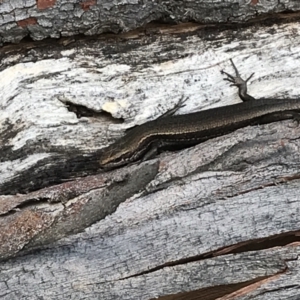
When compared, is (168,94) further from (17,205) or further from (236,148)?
(17,205)

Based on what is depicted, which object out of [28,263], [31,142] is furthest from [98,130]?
[28,263]

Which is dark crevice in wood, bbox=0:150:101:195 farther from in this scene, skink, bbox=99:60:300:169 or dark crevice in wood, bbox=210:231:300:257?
dark crevice in wood, bbox=210:231:300:257

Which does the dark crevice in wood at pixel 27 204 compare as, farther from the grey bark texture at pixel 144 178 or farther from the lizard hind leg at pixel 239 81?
the lizard hind leg at pixel 239 81

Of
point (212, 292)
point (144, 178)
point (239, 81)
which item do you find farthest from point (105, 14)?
point (212, 292)

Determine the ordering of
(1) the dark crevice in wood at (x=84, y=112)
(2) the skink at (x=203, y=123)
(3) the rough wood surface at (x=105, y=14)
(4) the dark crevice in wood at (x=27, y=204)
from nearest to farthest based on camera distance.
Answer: (4) the dark crevice in wood at (x=27, y=204), (3) the rough wood surface at (x=105, y=14), (1) the dark crevice in wood at (x=84, y=112), (2) the skink at (x=203, y=123)

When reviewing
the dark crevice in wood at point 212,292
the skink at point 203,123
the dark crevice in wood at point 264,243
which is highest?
the skink at point 203,123

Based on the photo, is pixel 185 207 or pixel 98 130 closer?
pixel 185 207

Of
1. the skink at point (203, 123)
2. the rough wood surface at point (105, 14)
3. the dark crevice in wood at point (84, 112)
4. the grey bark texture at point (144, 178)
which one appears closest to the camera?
the grey bark texture at point (144, 178)

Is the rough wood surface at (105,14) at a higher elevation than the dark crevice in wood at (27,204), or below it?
higher

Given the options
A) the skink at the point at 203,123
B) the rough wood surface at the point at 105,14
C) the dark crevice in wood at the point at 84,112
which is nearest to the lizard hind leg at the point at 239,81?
the skink at the point at 203,123
